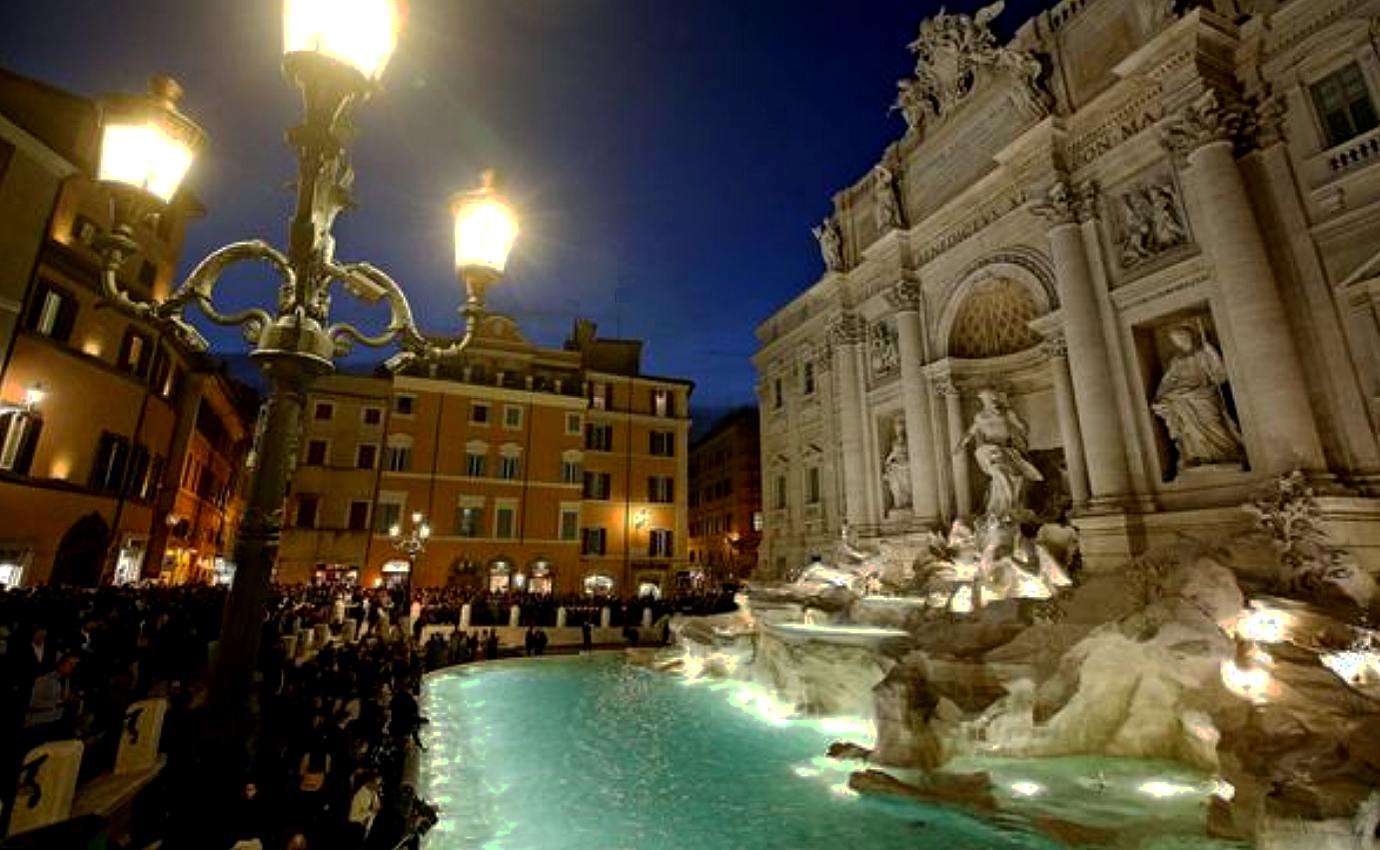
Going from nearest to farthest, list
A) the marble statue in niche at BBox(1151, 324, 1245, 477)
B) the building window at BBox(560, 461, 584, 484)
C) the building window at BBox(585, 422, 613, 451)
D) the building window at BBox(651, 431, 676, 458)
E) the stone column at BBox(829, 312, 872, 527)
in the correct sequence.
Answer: the marble statue in niche at BBox(1151, 324, 1245, 477) → the stone column at BBox(829, 312, 872, 527) → the building window at BBox(560, 461, 584, 484) → the building window at BBox(585, 422, 613, 451) → the building window at BBox(651, 431, 676, 458)

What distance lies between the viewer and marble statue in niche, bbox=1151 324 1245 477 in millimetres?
11188

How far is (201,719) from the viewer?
2838 millimetres

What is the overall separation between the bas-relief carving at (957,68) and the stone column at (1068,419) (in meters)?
5.63

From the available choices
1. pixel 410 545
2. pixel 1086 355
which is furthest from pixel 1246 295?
pixel 410 545

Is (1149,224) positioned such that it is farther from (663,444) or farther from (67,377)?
(67,377)

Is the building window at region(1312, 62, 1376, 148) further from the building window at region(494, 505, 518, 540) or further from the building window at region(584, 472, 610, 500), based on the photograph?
the building window at region(494, 505, 518, 540)

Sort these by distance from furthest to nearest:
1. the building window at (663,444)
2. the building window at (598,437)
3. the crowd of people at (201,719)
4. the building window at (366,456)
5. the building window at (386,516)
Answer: the building window at (663,444)
the building window at (598,437)
the building window at (366,456)
the building window at (386,516)
the crowd of people at (201,719)

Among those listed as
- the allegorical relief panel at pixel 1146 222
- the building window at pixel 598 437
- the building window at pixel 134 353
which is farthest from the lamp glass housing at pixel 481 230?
the building window at pixel 598 437

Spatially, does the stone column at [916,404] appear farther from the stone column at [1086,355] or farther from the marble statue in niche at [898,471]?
the stone column at [1086,355]

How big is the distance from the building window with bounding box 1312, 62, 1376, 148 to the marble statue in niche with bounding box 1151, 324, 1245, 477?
3.65 metres

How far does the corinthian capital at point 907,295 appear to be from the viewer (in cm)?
1845

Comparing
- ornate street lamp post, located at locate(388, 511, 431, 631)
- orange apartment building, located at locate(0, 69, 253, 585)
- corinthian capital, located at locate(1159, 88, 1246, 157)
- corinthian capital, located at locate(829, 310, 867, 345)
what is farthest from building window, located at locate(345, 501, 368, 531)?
corinthian capital, located at locate(1159, 88, 1246, 157)

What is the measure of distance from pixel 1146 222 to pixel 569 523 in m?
24.4

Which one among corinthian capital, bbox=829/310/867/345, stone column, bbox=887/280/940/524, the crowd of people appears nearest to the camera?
the crowd of people
